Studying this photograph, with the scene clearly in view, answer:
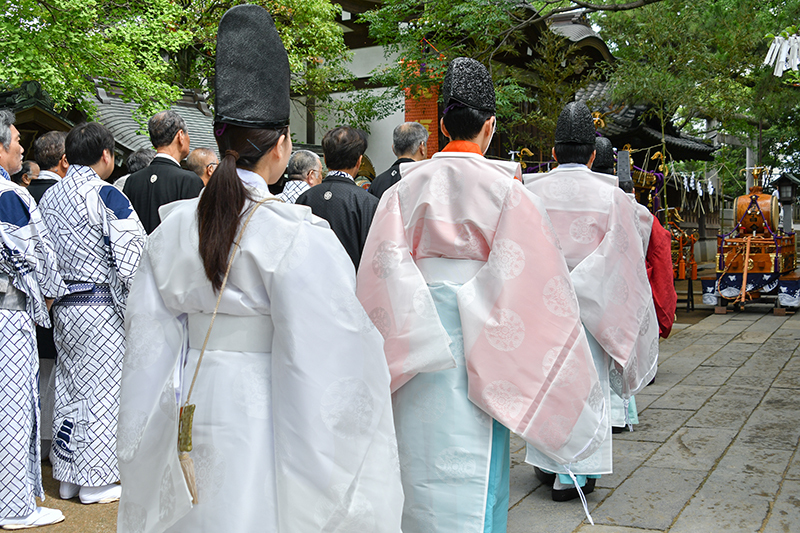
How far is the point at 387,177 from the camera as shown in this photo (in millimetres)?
5215

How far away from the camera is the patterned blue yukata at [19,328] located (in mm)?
3508

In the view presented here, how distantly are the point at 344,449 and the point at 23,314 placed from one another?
255 cm

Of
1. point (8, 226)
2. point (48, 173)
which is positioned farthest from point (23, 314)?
point (48, 173)

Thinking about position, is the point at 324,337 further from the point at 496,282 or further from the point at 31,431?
the point at 31,431

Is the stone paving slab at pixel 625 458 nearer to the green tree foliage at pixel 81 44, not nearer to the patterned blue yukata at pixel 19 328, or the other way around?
the patterned blue yukata at pixel 19 328

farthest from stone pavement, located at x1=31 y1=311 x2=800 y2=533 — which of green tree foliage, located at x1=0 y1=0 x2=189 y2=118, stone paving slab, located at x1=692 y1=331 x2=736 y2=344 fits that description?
green tree foliage, located at x1=0 y1=0 x2=189 y2=118

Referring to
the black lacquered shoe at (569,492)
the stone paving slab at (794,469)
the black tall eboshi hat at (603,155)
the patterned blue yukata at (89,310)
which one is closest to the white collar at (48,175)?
the patterned blue yukata at (89,310)

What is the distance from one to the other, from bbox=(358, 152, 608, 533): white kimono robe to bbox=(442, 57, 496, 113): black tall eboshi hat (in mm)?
273

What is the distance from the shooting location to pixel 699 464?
441 centimetres

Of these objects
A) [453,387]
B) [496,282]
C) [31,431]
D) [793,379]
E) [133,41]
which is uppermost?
[133,41]

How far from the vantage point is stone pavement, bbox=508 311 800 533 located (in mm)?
3543

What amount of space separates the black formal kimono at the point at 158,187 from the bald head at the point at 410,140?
1.39 m

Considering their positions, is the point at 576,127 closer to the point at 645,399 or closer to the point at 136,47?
the point at 645,399

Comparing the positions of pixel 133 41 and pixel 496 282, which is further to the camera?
pixel 133 41
